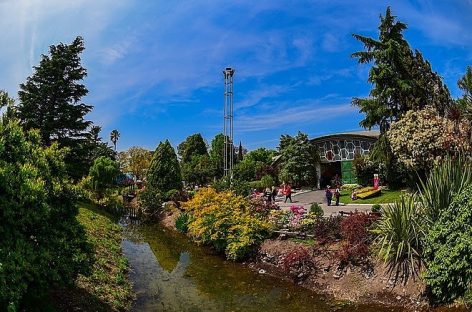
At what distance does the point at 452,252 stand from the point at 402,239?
201 centimetres

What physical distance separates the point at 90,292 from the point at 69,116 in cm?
2258

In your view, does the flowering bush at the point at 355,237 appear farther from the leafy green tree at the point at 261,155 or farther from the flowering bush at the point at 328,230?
the leafy green tree at the point at 261,155

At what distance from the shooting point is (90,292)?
32.9 feet

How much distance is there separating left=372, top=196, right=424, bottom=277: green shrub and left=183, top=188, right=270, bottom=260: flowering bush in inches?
236

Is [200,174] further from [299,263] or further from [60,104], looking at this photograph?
[299,263]

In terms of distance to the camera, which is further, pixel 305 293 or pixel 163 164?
pixel 163 164

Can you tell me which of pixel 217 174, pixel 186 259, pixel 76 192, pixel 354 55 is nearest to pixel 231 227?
pixel 186 259

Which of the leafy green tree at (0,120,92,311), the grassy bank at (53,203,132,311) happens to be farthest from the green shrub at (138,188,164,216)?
the leafy green tree at (0,120,92,311)

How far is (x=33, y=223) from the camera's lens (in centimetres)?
712

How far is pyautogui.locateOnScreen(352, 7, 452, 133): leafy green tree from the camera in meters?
28.6

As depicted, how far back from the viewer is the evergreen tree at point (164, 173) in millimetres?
36438

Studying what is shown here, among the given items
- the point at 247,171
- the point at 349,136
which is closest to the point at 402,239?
the point at 349,136

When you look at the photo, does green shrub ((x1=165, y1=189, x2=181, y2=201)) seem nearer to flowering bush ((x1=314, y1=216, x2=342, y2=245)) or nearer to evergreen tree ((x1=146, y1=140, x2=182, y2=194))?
evergreen tree ((x1=146, y1=140, x2=182, y2=194))

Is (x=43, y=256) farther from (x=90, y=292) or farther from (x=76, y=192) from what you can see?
(x=90, y=292)
